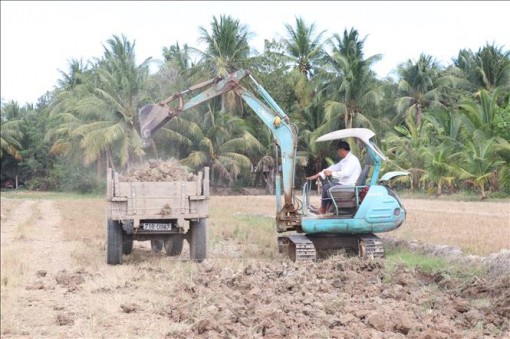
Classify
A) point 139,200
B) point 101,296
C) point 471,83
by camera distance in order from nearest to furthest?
point 101,296
point 139,200
point 471,83

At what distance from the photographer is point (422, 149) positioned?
29.1 metres

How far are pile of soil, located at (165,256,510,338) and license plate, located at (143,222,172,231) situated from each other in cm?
94

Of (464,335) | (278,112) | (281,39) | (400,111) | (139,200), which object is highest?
(281,39)

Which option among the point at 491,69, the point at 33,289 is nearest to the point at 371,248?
the point at 33,289

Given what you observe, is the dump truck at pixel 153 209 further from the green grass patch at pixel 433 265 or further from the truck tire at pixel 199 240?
the green grass patch at pixel 433 265

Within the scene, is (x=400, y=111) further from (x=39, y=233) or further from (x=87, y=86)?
(x=39, y=233)

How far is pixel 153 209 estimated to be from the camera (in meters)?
9.68

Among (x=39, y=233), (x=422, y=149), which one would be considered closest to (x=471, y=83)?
(x=422, y=149)

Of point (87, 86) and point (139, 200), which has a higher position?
point (87, 86)

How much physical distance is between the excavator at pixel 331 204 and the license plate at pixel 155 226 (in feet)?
6.25

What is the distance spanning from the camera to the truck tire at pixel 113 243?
9.93 metres

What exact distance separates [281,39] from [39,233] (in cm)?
2930

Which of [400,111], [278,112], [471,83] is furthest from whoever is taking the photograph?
[400,111]

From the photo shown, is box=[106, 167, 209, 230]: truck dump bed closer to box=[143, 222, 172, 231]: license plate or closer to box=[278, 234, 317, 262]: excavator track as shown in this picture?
box=[143, 222, 172, 231]: license plate
